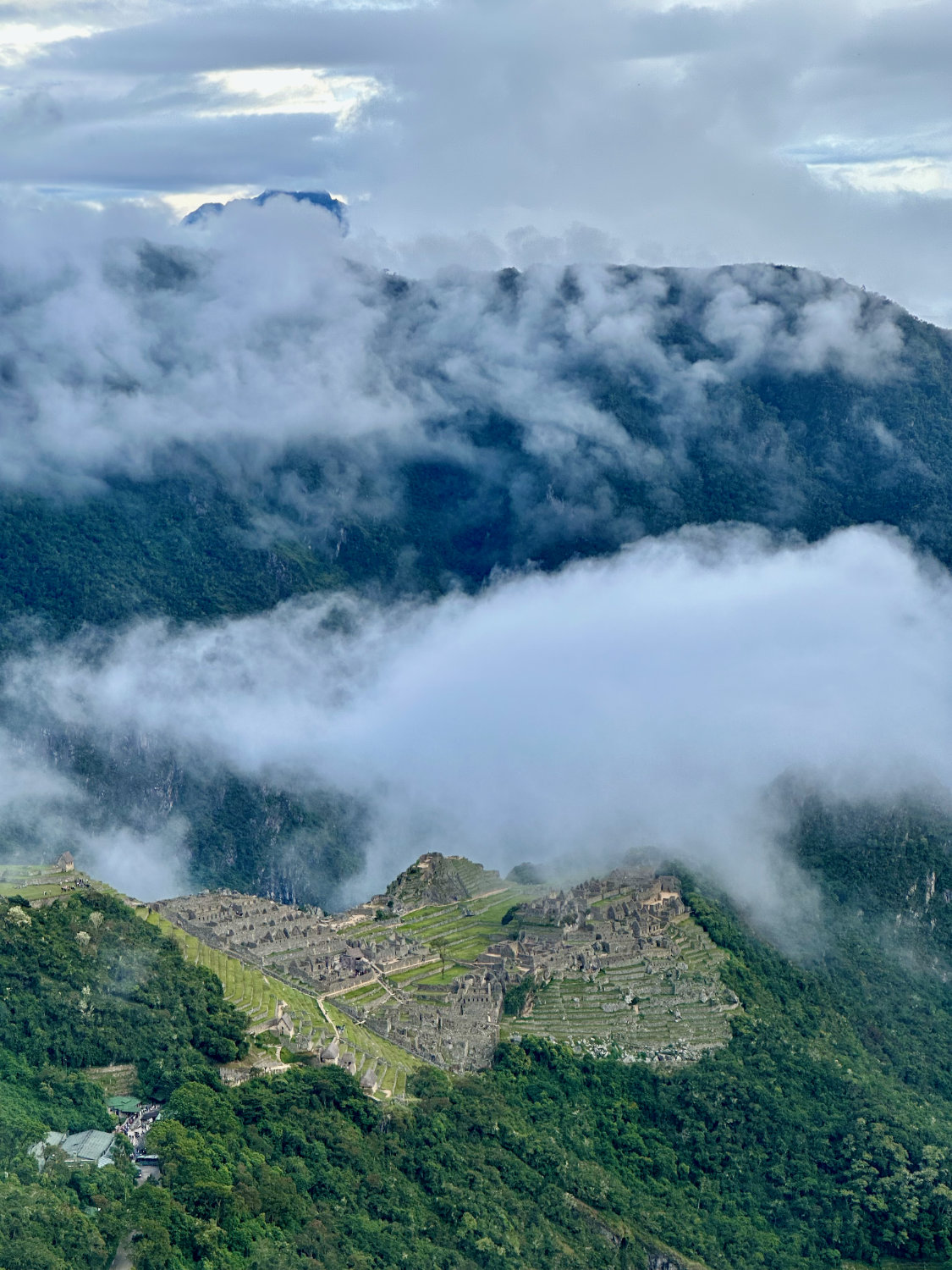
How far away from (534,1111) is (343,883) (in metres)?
→ 58.5

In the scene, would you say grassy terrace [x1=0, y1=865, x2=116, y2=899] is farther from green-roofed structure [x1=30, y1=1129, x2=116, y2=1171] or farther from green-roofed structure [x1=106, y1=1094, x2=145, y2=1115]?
green-roofed structure [x1=30, y1=1129, x2=116, y2=1171]

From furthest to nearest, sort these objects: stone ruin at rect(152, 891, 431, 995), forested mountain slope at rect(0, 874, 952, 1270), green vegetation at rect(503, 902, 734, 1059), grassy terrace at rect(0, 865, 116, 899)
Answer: stone ruin at rect(152, 891, 431, 995) → green vegetation at rect(503, 902, 734, 1059) → grassy terrace at rect(0, 865, 116, 899) → forested mountain slope at rect(0, 874, 952, 1270)

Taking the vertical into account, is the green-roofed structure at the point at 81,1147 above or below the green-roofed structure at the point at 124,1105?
above

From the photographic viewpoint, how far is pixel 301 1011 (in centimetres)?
7006

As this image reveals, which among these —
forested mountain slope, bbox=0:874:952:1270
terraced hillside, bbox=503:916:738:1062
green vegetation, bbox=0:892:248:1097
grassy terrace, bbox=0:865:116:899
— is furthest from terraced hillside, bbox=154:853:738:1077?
grassy terrace, bbox=0:865:116:899

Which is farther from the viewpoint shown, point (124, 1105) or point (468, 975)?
point (468, 975)

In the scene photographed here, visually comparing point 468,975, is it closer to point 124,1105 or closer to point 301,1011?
point 301,1011

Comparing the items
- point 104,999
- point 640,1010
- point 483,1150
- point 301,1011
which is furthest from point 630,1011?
point 104,999

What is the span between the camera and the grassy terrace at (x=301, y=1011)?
66.8 meters

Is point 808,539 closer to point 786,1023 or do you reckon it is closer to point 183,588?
point 183,588

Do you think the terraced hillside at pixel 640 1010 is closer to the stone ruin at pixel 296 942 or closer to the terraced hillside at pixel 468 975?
the terraced hillside at pixel 468 975

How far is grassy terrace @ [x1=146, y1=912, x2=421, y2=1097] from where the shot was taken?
219 feet

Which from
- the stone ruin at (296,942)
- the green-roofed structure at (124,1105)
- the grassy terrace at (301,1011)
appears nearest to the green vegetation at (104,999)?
the green-roofed structure at (124,1105)

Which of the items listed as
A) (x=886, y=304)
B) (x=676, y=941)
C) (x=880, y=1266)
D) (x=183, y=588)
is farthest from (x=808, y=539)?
(x=880, y=1266)
